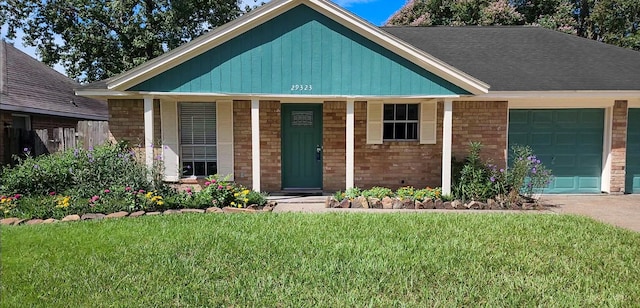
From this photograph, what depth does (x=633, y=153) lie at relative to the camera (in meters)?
9.53

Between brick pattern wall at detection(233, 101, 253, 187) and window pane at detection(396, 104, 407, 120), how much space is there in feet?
12.3

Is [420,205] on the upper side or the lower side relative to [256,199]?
lower

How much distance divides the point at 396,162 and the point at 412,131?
0.90 meters

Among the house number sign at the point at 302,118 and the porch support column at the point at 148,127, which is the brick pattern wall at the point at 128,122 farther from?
the house number sign at the point at 302,118

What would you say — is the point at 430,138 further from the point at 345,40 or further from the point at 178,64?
the point at 178,64

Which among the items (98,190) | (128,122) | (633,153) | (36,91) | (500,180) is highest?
(36,91)

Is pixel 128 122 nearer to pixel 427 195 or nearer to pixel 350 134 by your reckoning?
pixel 350 134

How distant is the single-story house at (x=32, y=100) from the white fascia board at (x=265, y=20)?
15.7 feet

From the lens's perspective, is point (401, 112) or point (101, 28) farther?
point (101, 28)

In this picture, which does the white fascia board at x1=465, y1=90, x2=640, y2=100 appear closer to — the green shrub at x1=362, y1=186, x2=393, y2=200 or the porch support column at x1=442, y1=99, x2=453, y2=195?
the porch support column at x1=442, y1=99, x2=453, y2=195

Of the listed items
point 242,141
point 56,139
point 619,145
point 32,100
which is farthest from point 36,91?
point 619,145

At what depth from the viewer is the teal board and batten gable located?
25.9 feet

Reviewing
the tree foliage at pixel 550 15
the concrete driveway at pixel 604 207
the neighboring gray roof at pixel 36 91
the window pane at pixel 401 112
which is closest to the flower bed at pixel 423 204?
the concrete driveway at pixel 604 207

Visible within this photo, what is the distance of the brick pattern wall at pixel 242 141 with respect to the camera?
30.6 ft
